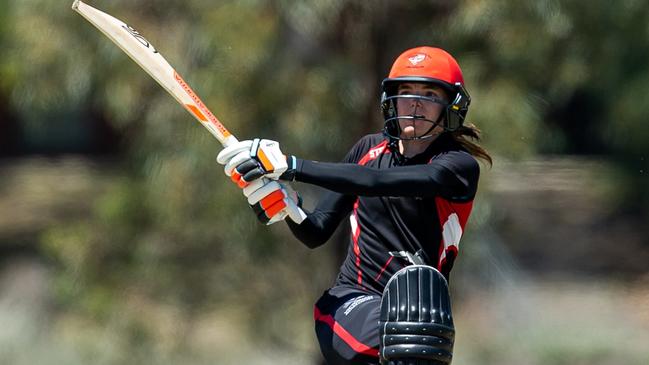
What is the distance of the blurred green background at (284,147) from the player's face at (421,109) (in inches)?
92.3

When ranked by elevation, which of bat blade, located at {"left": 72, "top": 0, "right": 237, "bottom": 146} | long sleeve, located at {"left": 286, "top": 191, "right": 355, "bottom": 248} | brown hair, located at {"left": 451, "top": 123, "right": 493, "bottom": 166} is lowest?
long sleeve, located at {"left": 286, "top": 191, "right": 355, "bottom": 248}

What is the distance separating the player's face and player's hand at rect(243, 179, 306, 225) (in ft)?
1.40

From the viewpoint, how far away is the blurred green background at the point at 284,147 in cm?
615

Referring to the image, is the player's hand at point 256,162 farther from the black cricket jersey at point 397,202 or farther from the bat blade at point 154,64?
the bat blade at point 154,64

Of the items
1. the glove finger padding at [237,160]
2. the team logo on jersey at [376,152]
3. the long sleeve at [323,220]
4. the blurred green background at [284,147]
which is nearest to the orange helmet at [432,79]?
the team logo on jersey at [376,152]

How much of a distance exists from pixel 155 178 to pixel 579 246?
3.89 metres

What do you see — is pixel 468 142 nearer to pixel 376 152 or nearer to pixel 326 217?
pixel 376 152

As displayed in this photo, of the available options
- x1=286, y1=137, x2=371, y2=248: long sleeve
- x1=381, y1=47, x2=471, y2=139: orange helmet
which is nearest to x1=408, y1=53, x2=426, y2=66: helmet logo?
x1=381, y1=47, x2=471, y2=139: orange helmet

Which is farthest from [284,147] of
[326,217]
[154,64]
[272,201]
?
[272,201]

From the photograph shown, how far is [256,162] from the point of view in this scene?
3.50m

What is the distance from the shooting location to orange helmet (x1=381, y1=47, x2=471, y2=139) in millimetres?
3690

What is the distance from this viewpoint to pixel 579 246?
891 cm

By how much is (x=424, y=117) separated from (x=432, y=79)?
0.41ft

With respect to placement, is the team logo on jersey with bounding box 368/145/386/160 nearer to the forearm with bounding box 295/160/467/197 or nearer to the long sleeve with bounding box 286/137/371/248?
the long sleeve with bounding box 286/137/371/248
